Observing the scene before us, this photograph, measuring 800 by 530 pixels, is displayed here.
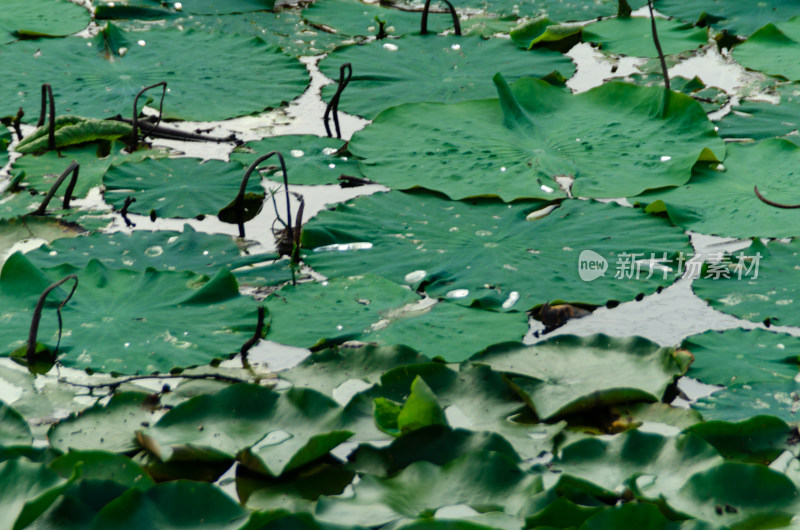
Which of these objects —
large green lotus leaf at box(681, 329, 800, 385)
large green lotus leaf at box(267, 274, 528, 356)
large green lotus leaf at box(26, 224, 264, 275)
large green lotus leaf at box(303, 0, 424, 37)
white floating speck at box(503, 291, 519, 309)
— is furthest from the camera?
large green lotus leaf at box(303, 0, 424, 37)

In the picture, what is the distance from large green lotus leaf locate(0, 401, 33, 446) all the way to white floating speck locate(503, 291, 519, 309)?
39.0 inches

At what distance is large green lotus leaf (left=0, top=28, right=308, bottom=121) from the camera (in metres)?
2.96

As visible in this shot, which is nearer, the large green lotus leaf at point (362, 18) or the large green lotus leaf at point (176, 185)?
the large green lotus leaf at point (176, 185)

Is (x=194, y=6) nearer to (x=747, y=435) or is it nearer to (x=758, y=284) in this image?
(x=758, y=284)

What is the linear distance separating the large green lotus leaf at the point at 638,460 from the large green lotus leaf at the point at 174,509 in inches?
20.5

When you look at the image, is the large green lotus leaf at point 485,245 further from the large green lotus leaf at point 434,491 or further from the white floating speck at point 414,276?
the large green lotus leaf at point 434,491

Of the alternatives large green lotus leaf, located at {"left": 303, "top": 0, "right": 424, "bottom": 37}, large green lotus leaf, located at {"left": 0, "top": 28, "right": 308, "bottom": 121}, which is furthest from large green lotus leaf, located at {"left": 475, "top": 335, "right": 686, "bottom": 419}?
large green lotus leaf, located at {"left": 303, "top": 0, "right": 424, "bottom": 37}

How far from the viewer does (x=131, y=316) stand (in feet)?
6.16

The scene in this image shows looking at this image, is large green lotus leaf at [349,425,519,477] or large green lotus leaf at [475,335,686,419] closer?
large green lotus leaf at [349,425,519,477]

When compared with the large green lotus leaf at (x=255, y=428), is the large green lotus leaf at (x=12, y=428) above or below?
below

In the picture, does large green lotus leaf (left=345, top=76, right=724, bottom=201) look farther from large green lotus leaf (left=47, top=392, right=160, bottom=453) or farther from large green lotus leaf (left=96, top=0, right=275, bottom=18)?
large green lotus leaf (left=96, top=0, right=275, bottom=18)

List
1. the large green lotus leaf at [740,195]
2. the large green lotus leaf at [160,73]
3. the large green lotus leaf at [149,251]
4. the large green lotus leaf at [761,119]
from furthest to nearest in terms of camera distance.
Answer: the large green lotus leaf at [160,73] → the large green lotus leaf at [761,119] → the large green lotus leaf at [740,195] → the large green lotus leaf at [149,251]

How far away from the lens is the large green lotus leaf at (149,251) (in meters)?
2.09

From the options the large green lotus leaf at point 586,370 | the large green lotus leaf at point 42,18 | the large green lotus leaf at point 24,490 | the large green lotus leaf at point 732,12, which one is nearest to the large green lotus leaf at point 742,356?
the large green lotus leaf at point 586,370
